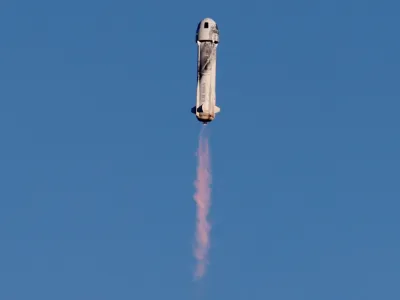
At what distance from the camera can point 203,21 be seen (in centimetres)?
19588

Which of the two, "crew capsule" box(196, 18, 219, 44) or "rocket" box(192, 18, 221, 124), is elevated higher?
"crew capsule" box(196, 18, 219, 44)

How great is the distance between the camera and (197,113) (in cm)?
19288

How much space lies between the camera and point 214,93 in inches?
7618

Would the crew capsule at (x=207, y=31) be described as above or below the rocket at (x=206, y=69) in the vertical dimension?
above

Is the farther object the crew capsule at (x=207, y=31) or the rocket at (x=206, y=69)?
the crew capsule at (x=207, y=31)

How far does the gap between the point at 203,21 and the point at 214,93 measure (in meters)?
7.32

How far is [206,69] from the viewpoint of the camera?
636 feet

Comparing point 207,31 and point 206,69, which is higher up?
→ point 207,31

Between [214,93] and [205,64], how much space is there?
292 centimetres

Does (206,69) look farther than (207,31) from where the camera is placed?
No

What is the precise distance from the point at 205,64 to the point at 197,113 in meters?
4.82

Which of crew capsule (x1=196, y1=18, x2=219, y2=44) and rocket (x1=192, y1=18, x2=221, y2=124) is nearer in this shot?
rocket (x1=192, y1=18, x2=221, y2=124)

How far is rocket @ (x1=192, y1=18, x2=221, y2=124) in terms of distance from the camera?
193 meters

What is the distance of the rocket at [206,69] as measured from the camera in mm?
192875
